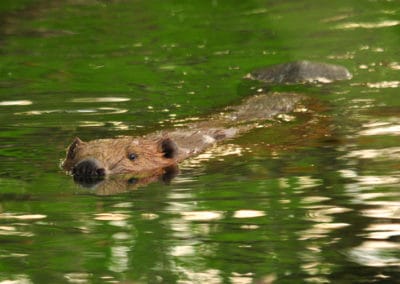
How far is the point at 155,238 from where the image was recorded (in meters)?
6.26

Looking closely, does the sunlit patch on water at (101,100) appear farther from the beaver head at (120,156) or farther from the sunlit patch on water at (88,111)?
the beaver head at (120,156)

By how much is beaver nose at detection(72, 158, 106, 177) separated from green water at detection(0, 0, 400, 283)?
0.24 ft

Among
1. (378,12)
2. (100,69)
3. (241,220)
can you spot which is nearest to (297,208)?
(241,220)

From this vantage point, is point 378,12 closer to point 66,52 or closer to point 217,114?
point 66,52

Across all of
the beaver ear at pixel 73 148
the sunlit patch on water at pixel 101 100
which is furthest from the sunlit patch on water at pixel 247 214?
the sunlit patch on water at pixel 101 100

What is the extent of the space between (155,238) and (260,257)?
0.70 m

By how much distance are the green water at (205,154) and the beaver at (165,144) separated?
16 cm

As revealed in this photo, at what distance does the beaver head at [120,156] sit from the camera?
8219 millimetres

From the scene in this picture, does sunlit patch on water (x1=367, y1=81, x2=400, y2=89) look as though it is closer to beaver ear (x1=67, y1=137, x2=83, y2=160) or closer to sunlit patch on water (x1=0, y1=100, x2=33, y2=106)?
sunlit patch on water (x1=0, y1=100, x2=33, y2=106)

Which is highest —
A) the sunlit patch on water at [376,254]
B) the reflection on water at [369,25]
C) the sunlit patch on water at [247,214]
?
the reflection on water at [369,25]

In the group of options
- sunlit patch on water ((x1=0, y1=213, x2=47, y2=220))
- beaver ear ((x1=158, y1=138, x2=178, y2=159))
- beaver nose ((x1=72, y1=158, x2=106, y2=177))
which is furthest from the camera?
beaver ear ((x1=158, y1=138, x2=178, y2=159))

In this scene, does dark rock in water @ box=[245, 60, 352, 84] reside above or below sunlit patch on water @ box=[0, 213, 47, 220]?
above

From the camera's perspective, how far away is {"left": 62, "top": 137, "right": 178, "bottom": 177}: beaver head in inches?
324

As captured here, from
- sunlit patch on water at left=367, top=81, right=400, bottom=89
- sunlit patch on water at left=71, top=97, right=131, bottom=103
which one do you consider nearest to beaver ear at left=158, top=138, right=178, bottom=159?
sunlit patch on water at left=71, top=97, right=131, bottom=103
